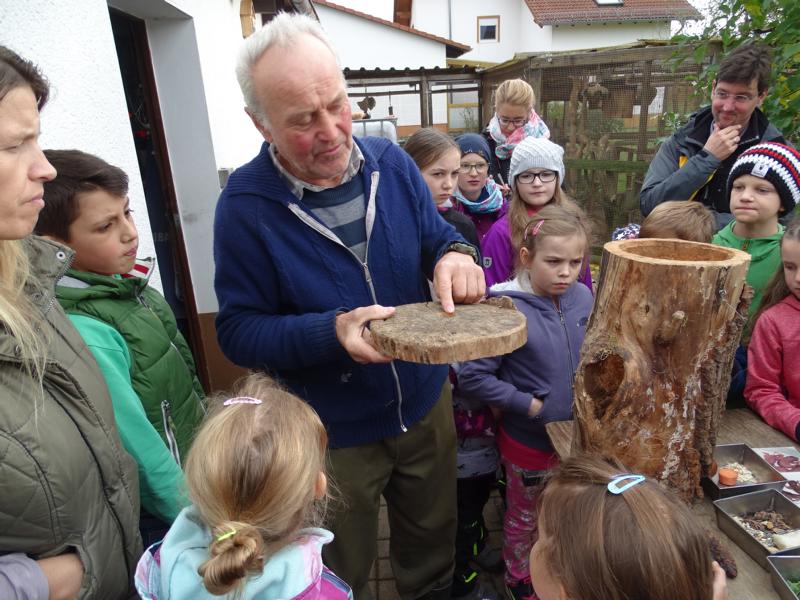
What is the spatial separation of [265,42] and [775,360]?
88.8 inches

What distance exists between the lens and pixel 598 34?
26.6 m

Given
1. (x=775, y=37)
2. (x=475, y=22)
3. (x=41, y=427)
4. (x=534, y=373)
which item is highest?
(x=475, y=22)

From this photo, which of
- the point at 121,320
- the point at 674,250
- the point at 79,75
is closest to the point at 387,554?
the point at 121,320

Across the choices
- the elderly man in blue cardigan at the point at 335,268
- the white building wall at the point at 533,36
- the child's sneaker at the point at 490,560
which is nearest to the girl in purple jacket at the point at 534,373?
the child's sneaker at the point at 490,560

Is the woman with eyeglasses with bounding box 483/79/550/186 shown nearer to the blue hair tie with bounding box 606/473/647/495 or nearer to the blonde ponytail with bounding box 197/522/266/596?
the blue hair tie with bounding box 606/473/647/495

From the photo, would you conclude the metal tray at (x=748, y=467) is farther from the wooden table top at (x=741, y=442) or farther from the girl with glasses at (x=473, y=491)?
the girl with glasses at (x=473, y=491)

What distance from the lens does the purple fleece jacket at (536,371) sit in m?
2.21

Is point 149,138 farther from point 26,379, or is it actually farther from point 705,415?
point 705,415

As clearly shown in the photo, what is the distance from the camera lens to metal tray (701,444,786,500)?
1602 millimetres

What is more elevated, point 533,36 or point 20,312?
point 533,36

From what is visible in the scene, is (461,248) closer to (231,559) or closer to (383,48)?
(231,559)

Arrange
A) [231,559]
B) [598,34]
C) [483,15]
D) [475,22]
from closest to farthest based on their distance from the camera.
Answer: [231,559], [598,34], [483,15], [475,22]

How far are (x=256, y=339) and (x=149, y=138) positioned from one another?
267cm

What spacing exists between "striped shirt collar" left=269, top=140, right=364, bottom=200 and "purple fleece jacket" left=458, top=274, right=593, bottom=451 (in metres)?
0.98
